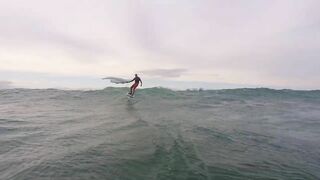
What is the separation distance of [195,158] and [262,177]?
221 centimetres

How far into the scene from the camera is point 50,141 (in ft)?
42.0

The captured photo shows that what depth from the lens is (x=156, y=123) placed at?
16703 mm

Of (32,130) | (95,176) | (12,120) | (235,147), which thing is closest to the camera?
(95,176)

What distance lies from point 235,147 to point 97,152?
5180 millimetres

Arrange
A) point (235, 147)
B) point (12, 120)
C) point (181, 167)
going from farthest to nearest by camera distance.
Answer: point (12, 120)
point (235, 147)
point (181, 167)

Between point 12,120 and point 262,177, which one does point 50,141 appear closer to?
point 12,120

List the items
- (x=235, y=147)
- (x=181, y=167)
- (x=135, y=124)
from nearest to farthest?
(x=181, y=167) → (x=235, y=147) → (x=135, y=124)

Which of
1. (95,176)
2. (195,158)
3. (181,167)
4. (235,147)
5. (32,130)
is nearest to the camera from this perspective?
(95,176)

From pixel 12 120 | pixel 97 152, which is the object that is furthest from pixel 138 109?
pixel 97 152

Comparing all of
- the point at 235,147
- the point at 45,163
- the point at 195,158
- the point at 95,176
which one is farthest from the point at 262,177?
the point at 45,163

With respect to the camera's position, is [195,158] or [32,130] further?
[32,130]

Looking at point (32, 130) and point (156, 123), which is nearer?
point (32, 130)

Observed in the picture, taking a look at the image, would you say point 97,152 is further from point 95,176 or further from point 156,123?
point 156,123

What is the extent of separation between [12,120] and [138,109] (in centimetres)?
805
